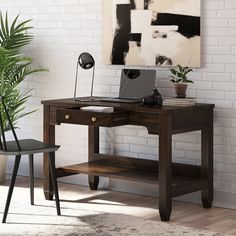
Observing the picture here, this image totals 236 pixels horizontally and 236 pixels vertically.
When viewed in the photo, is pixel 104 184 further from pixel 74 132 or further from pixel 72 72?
pixel 72 72

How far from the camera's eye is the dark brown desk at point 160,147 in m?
5.14

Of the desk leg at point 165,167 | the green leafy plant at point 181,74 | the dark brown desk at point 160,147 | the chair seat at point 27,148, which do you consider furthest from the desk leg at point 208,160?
the chair seat at point 27,148

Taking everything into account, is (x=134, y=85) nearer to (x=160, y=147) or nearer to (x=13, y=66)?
(x=160, y=147)

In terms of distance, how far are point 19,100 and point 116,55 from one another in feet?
3.58

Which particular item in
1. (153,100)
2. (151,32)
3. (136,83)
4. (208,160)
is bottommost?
(208,160)

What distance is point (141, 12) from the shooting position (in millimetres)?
5793

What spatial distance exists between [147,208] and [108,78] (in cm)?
118

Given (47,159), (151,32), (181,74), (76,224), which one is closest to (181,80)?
(181,74)

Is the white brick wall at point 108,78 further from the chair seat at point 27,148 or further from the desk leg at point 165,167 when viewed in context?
the chair seat at point 27,148

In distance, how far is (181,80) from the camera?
18.0 feet

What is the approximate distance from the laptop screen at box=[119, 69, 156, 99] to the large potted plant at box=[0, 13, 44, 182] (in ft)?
3.12

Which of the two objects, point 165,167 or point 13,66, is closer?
point 165,167

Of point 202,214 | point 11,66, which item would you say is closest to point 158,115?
point 202,214

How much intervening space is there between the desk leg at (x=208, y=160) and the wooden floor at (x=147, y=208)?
0.25 feet
